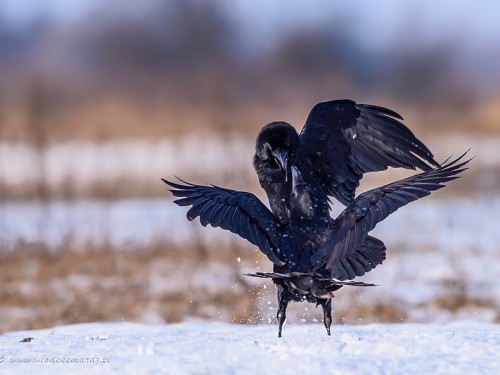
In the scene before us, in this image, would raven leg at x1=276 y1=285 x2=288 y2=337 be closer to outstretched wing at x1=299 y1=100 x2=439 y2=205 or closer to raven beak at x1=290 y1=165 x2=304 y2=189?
raven beak at x1=290 y1=165 x2=304 y2=189

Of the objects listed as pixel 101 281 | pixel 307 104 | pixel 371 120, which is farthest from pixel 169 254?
pixel 307 104

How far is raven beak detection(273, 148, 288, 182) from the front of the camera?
5.65 metres

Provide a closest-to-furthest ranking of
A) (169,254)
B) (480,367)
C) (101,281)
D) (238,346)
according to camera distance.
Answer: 1. (480,367)
2. (238,346)
3. (101,281)
4. (169,254)

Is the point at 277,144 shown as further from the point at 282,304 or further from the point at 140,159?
the point at 140,159

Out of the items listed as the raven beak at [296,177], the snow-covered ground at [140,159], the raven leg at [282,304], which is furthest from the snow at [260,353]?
the snow-covered ground at [140,159]

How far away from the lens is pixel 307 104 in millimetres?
18859

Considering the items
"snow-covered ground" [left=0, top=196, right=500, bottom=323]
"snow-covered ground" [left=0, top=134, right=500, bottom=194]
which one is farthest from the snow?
"snow-covered ground" [left=0, top=134, right=500, bottom=194]

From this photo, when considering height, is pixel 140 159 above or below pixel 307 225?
above

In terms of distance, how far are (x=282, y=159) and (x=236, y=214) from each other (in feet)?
1.56

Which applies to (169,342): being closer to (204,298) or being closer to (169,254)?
(204,298)

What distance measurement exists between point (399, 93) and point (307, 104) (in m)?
1.92

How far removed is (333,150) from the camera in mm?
6047

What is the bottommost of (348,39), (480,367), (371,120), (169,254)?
(480,367)

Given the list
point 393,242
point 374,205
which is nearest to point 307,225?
point 374,205
